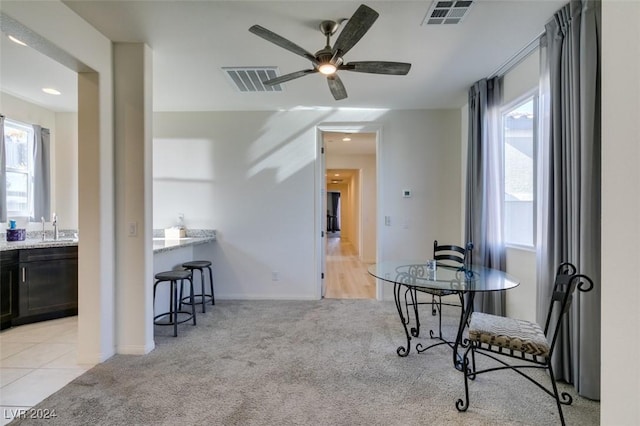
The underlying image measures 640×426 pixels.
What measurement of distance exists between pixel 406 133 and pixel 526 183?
72.3 inches

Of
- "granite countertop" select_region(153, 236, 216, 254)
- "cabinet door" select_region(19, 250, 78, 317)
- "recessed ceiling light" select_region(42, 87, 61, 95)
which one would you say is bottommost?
"cabinet door" select_region(19, 250, 78, 317)

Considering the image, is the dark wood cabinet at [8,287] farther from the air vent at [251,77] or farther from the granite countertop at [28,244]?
the air vent at [251,77]

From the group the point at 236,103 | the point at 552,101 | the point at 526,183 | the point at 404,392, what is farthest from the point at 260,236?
the point at 552,101

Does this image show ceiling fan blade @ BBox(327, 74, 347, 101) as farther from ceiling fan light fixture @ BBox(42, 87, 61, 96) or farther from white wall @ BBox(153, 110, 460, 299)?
ceiling fan light fixture @ BBox(42, 87, 61, 96)

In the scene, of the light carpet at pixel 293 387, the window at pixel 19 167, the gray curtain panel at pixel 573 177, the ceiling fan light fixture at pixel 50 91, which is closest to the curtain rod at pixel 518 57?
the gray curtain panel at pixel 573 177

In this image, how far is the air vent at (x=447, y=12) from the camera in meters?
2.12

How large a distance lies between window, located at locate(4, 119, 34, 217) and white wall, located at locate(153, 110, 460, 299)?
1550 millimetres

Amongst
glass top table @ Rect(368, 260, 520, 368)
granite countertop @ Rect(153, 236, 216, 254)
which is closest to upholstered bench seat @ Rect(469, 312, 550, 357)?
glass top table @ Rect(368, 260, 520, 368)

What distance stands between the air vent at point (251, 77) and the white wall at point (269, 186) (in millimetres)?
823

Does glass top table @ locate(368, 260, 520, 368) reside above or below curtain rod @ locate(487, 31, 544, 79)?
below

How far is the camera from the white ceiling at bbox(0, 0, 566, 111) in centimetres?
221

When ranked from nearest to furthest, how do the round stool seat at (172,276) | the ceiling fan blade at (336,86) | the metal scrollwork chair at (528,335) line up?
the metal scrollwork chair at (528,335)
the ceiling fan blade at (336,86)
the round stool seat at (172,276)

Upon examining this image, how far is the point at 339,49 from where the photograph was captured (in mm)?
2117

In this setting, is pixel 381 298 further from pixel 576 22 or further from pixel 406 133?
pixel 576 22
